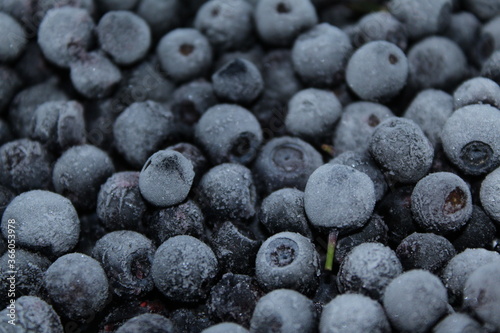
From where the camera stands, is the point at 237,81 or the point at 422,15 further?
the point at 422,15

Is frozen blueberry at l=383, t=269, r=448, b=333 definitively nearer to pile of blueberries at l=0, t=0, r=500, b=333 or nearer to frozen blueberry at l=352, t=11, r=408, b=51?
pile of blueberries at l=0, t=0, r=500, b=333

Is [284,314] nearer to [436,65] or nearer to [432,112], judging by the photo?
[432,112]

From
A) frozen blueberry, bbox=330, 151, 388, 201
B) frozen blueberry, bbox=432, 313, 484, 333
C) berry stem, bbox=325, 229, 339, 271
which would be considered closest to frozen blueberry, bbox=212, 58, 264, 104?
frozen blueberry, bbox=330, 151, 388, 201

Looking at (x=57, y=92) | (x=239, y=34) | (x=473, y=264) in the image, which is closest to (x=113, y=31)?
(x=57, y=92)

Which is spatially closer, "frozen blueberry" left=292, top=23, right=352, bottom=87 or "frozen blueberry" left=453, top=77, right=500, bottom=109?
"frozen blueberry" left=453, top=77, right=500, bottom=109

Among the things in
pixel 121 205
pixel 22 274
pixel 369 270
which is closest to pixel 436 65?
pixel 369 270
